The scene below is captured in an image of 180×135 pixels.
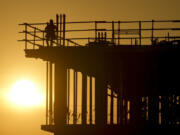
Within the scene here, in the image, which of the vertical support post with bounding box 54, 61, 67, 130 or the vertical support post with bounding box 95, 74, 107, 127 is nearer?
the vertical support post with bounding box 54, 61, 67, 130

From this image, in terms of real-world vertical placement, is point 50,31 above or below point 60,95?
above

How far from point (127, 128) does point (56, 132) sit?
3081 millimetres

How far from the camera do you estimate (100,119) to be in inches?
1105

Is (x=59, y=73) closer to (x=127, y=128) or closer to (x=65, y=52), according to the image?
(x=65, y=52)

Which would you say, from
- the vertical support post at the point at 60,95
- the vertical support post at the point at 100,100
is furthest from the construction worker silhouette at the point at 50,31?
the vertical support post at the point at 100,100

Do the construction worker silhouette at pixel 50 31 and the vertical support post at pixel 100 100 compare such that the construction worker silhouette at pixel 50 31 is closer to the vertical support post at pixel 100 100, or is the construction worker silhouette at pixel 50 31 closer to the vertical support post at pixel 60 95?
the vertical support post at pixel 60 95

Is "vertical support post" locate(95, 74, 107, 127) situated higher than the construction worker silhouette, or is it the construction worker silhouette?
the construction worker silhouette

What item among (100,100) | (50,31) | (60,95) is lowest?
(100,100)

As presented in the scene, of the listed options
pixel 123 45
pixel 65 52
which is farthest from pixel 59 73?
pixel 123 45

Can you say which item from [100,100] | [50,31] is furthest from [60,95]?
[50,31]

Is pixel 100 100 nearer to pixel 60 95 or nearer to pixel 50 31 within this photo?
pixel 60 95

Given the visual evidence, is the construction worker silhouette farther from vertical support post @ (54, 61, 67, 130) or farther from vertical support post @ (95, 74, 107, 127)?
vertical support post @ (95, 74, 107, 127)

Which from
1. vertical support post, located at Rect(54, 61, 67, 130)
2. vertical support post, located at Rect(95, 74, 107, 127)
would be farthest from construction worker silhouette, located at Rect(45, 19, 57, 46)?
vertical support post, located at Rect(95, 74, 107, 127)

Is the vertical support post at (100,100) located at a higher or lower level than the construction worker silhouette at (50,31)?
lower
